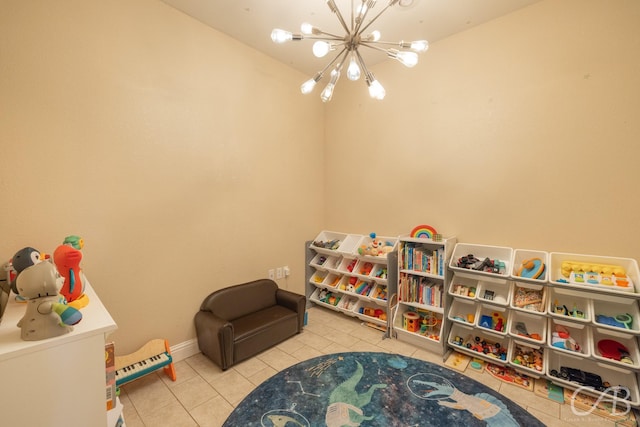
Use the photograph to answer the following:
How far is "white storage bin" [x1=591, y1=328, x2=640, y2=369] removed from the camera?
1.75 m

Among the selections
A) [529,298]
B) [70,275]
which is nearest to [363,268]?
[529,298]

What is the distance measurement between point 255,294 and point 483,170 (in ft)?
8.93

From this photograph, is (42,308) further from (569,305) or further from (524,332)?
(569,305)

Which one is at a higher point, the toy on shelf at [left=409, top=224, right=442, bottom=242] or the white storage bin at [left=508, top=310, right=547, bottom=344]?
the toy on shelf at [left=409, top=224, right=442, bottom=242]

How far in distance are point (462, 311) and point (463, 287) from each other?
0.27m

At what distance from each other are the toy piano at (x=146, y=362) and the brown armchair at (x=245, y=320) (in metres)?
0.31

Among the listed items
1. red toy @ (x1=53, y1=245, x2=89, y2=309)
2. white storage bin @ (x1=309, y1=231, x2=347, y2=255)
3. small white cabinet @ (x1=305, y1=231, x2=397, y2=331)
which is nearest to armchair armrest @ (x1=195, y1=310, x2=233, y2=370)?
red toy @ (x1=53, y1=245, x2=89, y2=309)

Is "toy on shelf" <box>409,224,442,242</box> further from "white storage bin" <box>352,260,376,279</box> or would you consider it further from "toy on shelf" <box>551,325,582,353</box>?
"toy on shelf" <box>551,325,582,353</box>

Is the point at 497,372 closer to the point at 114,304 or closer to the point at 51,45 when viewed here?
the point at 114,304

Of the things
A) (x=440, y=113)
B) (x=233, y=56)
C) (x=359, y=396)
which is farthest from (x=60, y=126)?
(x=440, y=113)

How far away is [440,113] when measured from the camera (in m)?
2.77

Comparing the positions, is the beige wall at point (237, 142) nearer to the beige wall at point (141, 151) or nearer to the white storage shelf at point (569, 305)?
the beige wall at point (141, 151)

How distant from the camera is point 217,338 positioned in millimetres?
2207

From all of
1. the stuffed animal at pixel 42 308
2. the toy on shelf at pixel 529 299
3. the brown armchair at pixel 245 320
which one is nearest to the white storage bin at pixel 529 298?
the toy on shelf at pixel 529 299
